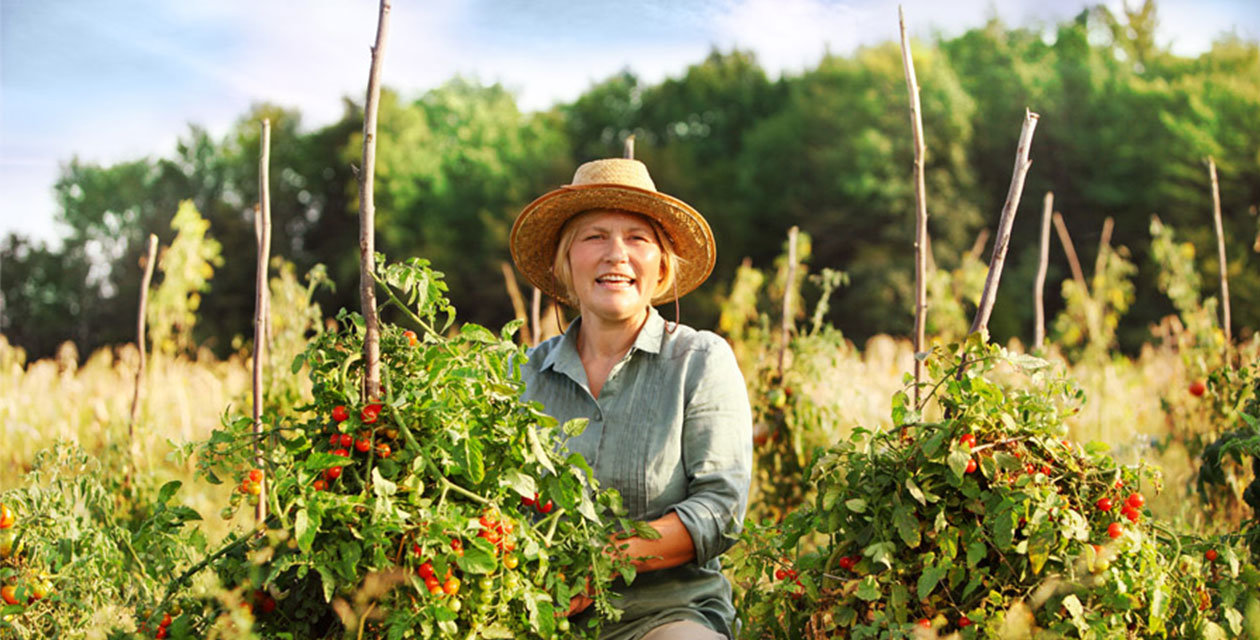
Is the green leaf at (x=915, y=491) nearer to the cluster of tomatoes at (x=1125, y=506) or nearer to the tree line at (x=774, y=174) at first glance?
the cluster of tomatoes at (x=1125, y=506)

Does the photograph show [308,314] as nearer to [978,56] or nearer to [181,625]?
[181,625]

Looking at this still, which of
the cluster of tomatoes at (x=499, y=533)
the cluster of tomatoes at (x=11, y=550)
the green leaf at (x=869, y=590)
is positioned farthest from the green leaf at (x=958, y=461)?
the cluster of tomatoes at (x=11, y=550)

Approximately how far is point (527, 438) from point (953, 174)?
28.9m

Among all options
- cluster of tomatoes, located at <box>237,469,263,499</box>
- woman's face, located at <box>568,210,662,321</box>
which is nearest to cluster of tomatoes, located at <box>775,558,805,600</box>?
woman's face, located at <box>568,210,662,321</box>

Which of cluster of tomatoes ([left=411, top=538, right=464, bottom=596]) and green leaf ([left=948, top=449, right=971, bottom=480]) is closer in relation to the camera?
cluster of tomatoes ([left=411, top=538, right=464, bottom=596])

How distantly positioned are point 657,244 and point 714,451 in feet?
2.19

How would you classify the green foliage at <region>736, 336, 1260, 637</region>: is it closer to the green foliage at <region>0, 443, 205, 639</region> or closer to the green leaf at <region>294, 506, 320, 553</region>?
the green leaf at <region>294, 506, 320, 553</region>

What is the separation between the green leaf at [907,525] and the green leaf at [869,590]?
0.11 meters

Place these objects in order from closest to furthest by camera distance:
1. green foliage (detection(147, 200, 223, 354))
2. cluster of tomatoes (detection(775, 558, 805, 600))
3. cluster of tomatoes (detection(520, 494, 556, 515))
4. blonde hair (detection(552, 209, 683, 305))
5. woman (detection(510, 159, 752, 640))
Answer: cluster of tomatoes (detection(520, 494, 556, 515)) → cluster of tomatoes (detection(775, 558, 805, 600)) → woman (detection(510, 159, 752, 640)) → blonde hair (detection(552, 209, 683, 305)) → green foliage (detection(147, 200, 223, 354))

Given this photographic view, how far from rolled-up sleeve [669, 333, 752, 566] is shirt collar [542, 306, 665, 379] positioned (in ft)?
0.44

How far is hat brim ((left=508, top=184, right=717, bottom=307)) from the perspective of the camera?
2.90 metres

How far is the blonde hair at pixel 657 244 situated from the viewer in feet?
10.0

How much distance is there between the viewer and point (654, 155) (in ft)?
100

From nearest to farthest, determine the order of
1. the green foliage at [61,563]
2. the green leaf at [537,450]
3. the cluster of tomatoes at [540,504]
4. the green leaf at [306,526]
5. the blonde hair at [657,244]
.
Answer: the green leaf at [306,526] → the green leaf at [537,450] → the cluster of tomatoes at [540,504] → the green foliage at [61,563] → the blonde hair at [657,244]
